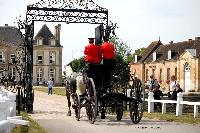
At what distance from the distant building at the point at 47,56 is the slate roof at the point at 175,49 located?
31.0m

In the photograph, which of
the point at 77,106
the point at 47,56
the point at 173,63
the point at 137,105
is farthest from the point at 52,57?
the point at 137,105

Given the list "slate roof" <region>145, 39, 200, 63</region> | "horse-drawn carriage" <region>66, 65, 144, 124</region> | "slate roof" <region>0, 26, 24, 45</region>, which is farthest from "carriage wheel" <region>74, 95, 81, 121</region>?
"slate roof" <region>0, 26, 24, 45</region>

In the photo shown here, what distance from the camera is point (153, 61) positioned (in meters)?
70.8

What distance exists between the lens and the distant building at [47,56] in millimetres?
100750

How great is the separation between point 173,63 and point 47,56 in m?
43.2

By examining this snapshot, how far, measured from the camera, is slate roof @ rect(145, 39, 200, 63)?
61.5 meters

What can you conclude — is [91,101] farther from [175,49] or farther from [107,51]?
[175,49]

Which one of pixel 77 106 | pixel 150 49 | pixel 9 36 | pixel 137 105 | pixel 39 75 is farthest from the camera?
pixel 39 75

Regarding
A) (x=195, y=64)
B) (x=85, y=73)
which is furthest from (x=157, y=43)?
(x=85, y=73)

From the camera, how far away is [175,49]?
219 feet

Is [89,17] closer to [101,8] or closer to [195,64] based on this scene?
[101,8]

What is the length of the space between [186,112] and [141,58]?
5687 cm

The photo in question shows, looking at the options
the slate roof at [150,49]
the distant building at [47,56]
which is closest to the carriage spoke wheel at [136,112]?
the slate roof at [150,49]

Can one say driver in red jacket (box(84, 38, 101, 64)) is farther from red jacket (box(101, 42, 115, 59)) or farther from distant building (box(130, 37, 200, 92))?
distant building (box(130, 37, 200, 92))
